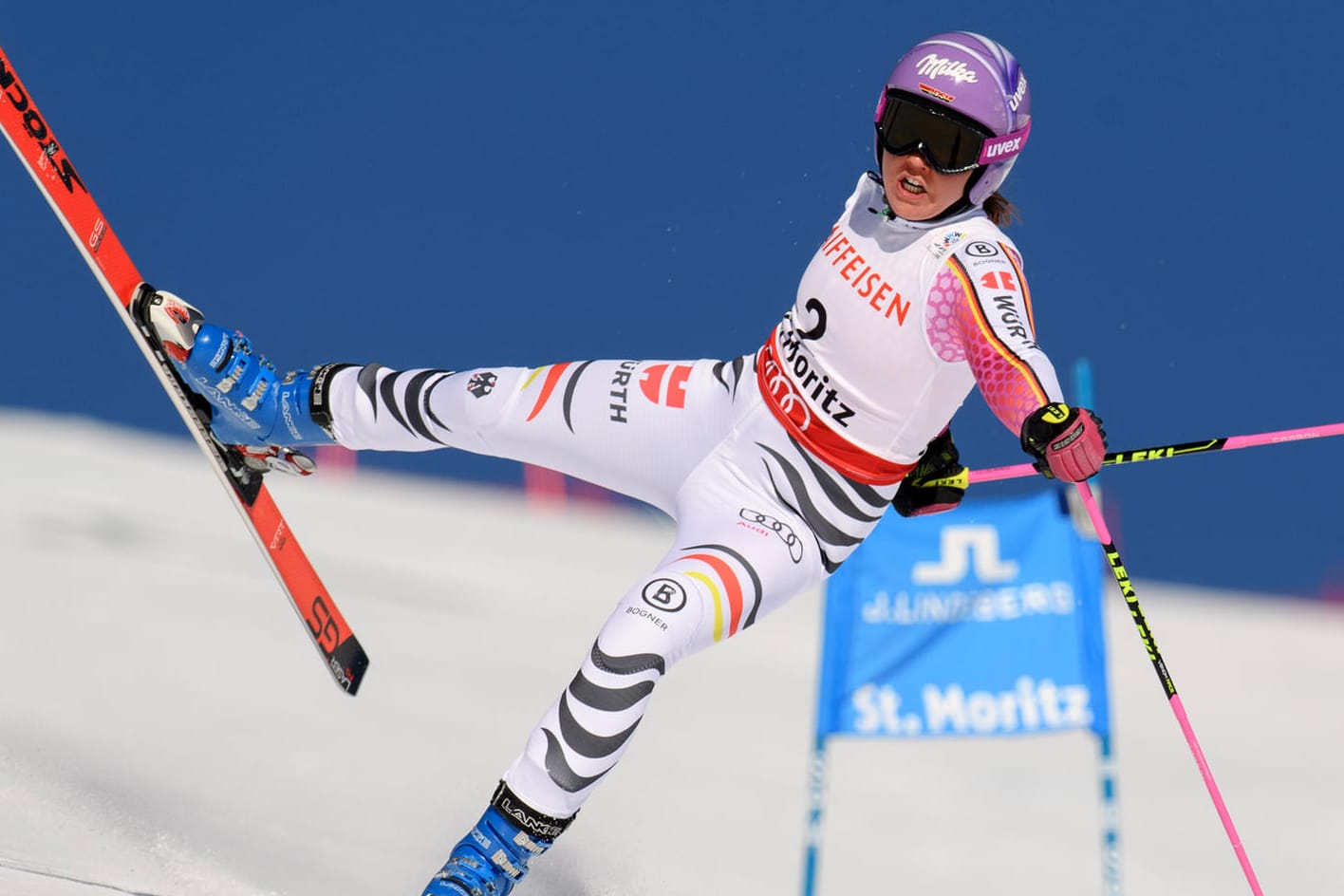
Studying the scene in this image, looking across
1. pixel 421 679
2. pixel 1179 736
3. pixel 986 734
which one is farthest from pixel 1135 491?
pixel 421 679

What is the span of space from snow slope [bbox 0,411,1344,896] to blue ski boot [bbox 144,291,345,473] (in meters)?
0.91

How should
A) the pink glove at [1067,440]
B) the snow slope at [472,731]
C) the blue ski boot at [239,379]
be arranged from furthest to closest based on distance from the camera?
the snow slope at [472,731]
the blue ski boot at [239,379]
the pink glove at [1067,440]

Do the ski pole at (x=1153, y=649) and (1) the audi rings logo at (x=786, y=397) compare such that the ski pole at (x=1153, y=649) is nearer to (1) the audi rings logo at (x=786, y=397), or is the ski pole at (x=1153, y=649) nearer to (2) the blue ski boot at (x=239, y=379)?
(1) the audi rings logo at (x=786, y=397)

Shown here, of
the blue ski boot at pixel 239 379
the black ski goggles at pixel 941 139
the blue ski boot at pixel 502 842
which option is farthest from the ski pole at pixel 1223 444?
the blue ski boot at pixel 239 379

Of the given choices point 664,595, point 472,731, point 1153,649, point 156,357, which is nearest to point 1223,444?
point 1153,649

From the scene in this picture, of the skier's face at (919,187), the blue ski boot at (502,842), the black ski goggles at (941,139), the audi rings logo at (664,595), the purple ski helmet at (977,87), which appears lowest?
the blue ski boot at (502,842)

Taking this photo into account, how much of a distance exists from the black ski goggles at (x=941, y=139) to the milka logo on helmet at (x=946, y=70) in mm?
54

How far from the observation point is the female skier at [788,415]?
7.61 ft

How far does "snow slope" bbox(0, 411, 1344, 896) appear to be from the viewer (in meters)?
3.55

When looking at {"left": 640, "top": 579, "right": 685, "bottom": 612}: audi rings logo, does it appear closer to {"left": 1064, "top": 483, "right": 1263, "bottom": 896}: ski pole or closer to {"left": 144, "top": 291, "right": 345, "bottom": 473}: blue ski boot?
{"left": 1064, "top": 483, "right": 1263, "bottom": 896}: ski pole

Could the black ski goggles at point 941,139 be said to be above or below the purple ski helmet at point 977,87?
below

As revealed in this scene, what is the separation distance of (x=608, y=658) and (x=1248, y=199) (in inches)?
107

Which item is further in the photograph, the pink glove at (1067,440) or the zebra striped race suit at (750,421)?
the zebra striped race suit at (750,421)

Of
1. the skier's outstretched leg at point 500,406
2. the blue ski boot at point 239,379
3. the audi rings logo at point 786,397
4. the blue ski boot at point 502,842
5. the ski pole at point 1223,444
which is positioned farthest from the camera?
the blue ski boot at point 239,379
